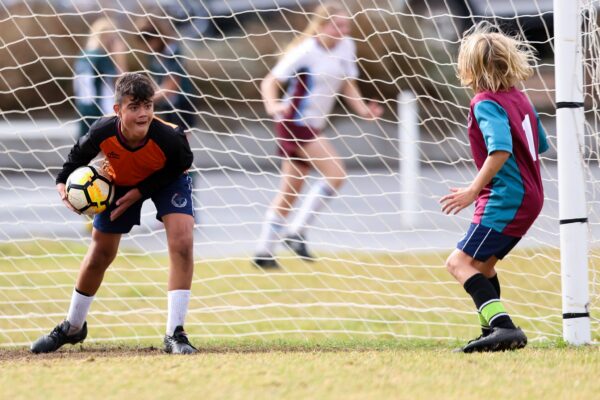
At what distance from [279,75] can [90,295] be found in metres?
2.87

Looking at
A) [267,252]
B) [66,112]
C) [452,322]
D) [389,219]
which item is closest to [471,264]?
[452,322]

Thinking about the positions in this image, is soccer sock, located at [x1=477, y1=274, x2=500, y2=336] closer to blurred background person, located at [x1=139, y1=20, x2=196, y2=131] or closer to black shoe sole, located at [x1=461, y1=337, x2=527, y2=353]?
black shoe sole, located at [x1=461, y1=337, x2=527, y2=353]

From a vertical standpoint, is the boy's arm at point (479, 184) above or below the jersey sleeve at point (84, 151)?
below

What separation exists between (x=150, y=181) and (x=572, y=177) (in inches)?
74.7

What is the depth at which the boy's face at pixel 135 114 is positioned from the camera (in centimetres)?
438

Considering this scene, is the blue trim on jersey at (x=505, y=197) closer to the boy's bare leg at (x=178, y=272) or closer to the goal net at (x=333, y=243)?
the goal net at (x=333, y=243)

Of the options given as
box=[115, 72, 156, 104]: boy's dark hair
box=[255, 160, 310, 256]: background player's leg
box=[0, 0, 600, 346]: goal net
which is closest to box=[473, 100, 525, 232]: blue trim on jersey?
box=[0, 0, 600, 346]: goal net

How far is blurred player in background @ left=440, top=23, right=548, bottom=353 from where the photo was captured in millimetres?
4227

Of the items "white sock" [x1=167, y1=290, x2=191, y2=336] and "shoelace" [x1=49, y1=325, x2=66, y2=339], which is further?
A: "shoelace" [x1=49, y1=325, x2=66, y2=339]

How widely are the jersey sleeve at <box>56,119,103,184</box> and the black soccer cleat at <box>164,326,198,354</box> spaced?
0.85 m

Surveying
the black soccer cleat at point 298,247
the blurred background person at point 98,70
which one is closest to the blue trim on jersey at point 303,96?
the black soccer cleat at point 298,247

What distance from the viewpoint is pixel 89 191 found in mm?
4465

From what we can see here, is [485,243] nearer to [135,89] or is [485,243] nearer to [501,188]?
[501,188]

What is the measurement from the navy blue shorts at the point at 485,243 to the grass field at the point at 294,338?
1.42 ft
